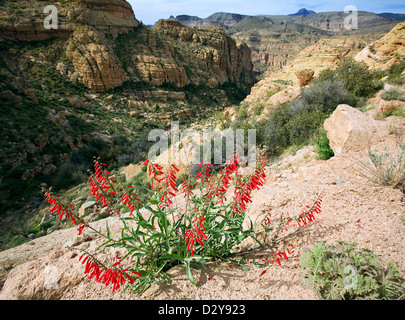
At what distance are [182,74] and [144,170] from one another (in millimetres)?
29832

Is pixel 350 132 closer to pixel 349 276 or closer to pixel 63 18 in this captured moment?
pixel 349 276

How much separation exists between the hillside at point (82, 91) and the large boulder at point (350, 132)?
974cm

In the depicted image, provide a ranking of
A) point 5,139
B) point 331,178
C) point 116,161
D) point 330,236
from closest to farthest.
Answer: point 330,236
point 331,178
point 5,139
point 116,161

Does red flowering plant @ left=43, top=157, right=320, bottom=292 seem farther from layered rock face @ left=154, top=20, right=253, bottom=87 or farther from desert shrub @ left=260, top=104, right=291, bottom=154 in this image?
layered rock face @ left=154, top=20, right=253, bottom=87

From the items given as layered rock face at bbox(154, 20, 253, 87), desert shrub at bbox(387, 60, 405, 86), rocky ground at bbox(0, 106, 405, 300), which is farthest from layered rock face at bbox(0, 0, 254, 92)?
desert shrub at bbox(387, 60, 405, 86)

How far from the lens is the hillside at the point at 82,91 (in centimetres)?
1030

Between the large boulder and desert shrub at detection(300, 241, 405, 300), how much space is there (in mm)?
3627

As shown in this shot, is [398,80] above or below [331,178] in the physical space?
above

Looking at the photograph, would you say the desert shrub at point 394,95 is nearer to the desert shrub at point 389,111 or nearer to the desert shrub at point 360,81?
the desert shrub at point 389,111

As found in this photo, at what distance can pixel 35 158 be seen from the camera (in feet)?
35.4

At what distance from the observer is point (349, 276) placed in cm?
154

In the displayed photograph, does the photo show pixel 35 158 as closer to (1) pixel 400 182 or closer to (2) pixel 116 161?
(2) pixel 116 161

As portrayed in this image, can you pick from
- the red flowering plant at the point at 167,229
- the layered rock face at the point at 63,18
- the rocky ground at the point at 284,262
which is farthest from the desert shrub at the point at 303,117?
the layered rock face at the point at 63,18
